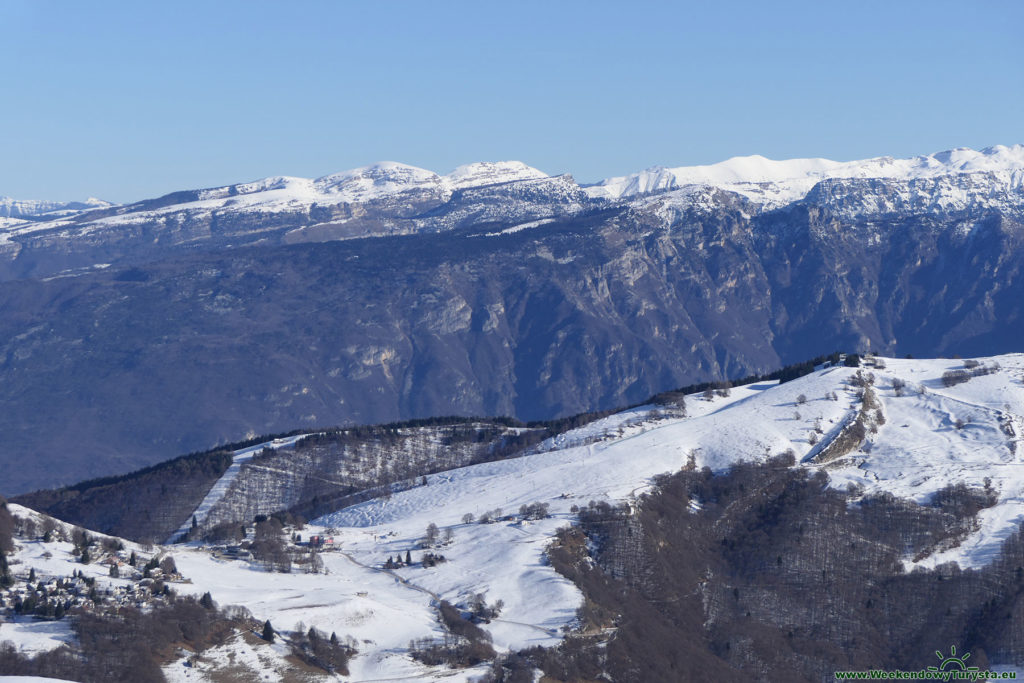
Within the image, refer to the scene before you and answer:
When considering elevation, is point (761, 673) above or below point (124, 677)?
below

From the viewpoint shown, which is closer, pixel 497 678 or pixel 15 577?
pixel 497 678

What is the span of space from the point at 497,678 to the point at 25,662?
47.7 m

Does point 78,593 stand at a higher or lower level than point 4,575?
lower

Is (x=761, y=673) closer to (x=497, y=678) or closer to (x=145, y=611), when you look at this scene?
(x=497, y=678)

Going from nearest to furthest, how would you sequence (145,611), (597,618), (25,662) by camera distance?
1. (25,662)
2. (145,611)
3. (597,618)

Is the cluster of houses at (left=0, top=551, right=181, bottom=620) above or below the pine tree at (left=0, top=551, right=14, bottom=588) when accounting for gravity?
below

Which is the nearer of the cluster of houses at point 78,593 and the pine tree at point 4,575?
the cluster of houses at point 78,593

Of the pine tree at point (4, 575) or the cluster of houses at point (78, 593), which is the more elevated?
the pine tree at point (4, 575)

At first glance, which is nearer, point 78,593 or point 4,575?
point 78,593

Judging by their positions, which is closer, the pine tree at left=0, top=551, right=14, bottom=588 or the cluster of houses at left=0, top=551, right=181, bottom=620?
the cluster of houses at left=0, top=551, right=181, bottom=620

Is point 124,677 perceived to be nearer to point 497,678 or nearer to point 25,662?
point 25,662

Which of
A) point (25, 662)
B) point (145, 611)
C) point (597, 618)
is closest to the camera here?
point (25, 662)

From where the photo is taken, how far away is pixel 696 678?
192m

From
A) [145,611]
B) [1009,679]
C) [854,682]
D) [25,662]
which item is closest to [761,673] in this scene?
[854,682]
